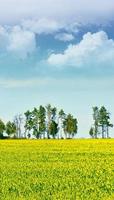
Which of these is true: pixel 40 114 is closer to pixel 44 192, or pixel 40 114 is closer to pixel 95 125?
pixel 95 125

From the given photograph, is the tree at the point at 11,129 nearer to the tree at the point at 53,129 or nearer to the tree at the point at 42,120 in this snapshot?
the tree at the point at 42,120

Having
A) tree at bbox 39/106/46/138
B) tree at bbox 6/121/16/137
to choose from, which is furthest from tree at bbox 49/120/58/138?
tree at bbox 6/121/16/137

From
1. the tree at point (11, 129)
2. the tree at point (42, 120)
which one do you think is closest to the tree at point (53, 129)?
the tree at point (42, 120)

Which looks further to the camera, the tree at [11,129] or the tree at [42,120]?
the tree at [11,129]

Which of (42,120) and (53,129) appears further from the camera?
(42,120)

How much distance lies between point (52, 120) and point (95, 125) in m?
15.9

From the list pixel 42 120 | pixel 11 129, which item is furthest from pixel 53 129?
pixel 11 129

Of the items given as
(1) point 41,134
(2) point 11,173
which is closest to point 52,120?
(1) point 41,134

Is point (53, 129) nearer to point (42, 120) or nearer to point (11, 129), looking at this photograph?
point (42, 120)

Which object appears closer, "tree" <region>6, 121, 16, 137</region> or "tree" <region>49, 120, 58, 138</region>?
"tree" <region>49, 120, 58, 138</region>

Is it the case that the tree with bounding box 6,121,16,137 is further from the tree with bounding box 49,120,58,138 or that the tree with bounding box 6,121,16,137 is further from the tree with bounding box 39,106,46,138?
the tree with bounding box 49,120,58,138

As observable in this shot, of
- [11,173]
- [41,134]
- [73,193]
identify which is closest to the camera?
[73,193]

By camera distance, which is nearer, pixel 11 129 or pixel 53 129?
pixel 53 129

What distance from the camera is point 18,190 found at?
22.3 m
